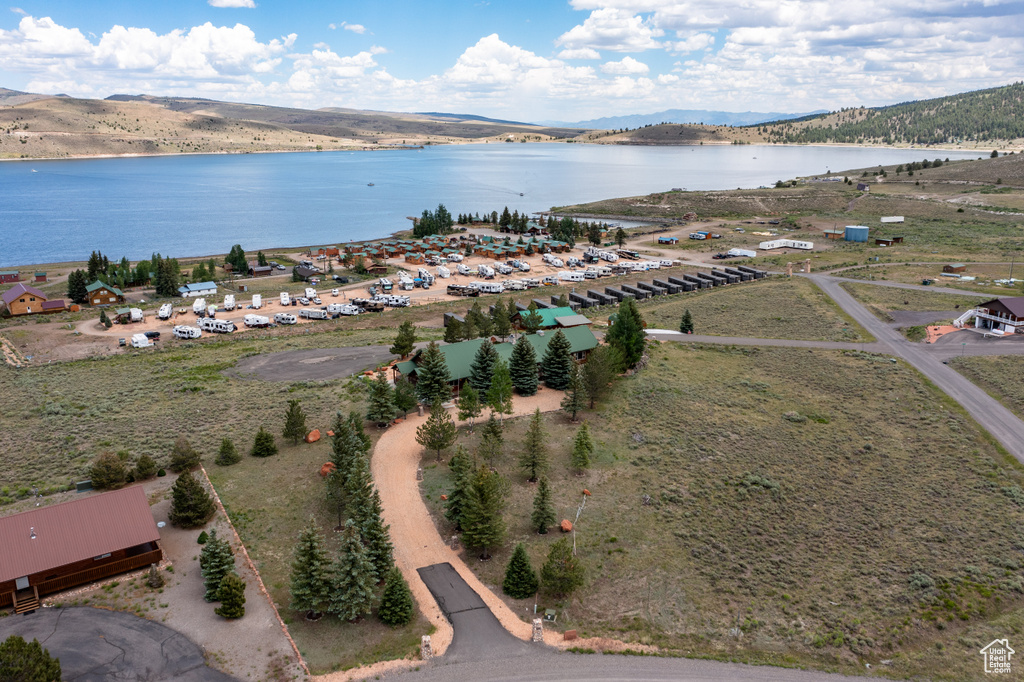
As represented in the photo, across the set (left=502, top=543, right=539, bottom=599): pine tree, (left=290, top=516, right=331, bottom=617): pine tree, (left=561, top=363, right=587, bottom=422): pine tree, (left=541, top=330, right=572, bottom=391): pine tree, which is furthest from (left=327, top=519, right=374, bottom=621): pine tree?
(left=541, top=330, right=572, bottom=391): pine tree

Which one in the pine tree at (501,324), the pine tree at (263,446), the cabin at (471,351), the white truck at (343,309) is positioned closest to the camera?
the pine tree at (263,446)

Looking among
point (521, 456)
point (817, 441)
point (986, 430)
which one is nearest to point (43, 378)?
point (521, 456)

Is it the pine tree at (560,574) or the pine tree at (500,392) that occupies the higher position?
the pine tree at (500,392)

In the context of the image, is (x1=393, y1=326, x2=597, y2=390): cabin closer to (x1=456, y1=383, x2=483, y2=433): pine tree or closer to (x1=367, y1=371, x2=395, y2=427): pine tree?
(x1=456, y1=383, x2=483, y2=433): pine tree

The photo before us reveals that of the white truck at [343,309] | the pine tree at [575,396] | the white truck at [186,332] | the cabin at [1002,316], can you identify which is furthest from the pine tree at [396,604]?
the cabin at [1002,316]

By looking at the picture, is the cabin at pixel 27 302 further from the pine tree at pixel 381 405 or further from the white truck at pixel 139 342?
the pine tree at pixel 381 405

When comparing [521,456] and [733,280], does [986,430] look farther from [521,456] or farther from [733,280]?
[733,280]

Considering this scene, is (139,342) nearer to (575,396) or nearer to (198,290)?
(198,290)
